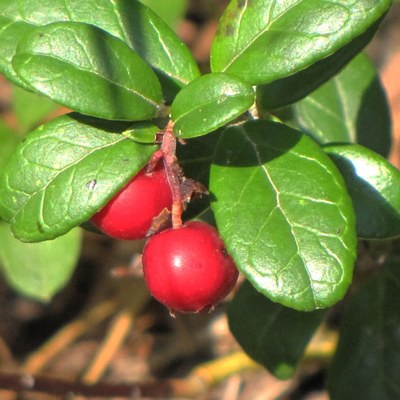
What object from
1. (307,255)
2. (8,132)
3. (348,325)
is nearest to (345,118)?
(348,325)

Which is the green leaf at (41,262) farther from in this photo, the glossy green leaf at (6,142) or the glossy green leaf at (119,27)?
the glossy green leaf at (119,27)

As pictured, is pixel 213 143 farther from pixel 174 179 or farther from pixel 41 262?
pixel 41 262

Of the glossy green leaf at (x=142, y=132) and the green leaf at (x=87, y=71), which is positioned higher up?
the green leaf at (x=87, y=71)

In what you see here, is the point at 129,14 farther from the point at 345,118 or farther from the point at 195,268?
the point at 345,118

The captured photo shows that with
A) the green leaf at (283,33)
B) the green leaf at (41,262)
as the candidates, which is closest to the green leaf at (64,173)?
the green leaf at (283,33)

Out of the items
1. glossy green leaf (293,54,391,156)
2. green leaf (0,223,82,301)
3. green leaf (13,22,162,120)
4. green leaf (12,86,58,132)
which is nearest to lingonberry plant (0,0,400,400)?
green leaf (13,22,162,120)

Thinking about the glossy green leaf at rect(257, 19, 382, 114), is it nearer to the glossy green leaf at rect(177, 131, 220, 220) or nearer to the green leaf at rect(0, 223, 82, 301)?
the glossy green leaf at rect(177, 131, 220, 220)

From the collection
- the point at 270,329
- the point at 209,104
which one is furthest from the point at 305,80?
the point at 270,329
